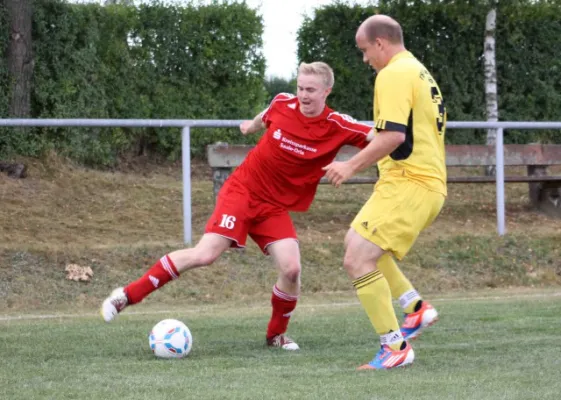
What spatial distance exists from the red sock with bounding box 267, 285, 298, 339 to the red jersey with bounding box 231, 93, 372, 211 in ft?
2.04

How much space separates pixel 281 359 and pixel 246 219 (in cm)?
108

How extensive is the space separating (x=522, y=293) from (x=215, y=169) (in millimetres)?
4008

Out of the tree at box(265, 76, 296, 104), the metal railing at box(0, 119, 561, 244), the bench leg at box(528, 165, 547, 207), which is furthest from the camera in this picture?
the tree at box(265, 76, 296, 104)

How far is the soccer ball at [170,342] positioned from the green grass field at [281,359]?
0.09m

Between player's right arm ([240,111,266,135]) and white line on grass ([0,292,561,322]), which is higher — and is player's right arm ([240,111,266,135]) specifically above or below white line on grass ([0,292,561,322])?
above

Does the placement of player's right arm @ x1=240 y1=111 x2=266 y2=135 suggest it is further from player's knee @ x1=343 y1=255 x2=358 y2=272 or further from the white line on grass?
the white line on grass

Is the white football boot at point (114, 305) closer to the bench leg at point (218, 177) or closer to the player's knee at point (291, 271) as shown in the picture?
the player's knee at point (291, 271)

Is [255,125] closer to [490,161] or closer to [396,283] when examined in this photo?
[396,283]

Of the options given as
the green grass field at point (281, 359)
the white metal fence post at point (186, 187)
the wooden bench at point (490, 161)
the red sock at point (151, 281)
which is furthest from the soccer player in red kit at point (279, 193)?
the wooden bench at point (490, 161)

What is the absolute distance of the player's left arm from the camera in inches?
251

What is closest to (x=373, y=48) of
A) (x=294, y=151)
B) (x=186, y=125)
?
(x=294, y=151)

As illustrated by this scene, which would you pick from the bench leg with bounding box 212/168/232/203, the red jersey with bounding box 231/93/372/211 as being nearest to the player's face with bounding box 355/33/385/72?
the red jersey with bounding box 231/93/372/211

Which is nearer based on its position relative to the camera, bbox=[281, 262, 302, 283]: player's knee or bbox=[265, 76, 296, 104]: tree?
bbox=[281, 262, 302, 283]: player's knee

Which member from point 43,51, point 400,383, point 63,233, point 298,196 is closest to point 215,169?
point 63,233
